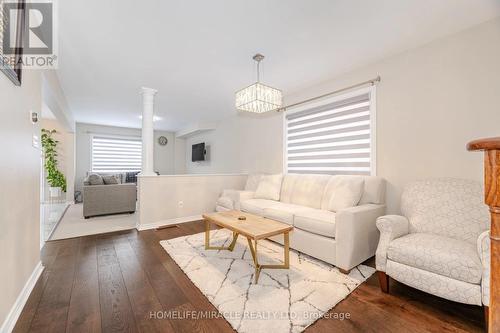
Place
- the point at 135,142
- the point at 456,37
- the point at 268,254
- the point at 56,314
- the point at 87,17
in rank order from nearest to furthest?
the point at 56,314 < the point at 87,17 < the point at 456,37 < the point at 268,254 < the point at 135,142

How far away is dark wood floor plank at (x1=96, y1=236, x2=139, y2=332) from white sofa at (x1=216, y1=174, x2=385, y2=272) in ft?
5.80

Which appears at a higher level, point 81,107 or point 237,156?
point 81,107

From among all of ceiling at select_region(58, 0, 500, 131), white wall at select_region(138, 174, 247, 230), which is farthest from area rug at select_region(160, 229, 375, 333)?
ceiling at select_region(58, 0, 500, 131)

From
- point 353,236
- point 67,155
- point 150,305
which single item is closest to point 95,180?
point 67,155

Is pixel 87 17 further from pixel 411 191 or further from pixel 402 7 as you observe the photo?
pixel 411 191

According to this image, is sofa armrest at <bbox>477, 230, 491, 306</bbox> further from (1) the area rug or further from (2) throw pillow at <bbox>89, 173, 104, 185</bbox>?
(2) throw pillow at <bbox>89, 173, 104, 185</bbox>

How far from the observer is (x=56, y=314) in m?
1.55

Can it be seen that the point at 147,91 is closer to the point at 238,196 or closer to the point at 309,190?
the point at 238,196

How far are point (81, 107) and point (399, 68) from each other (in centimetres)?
604

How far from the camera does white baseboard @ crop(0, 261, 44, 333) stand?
1.38 meters

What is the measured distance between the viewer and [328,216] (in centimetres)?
246

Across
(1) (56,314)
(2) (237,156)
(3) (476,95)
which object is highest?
(3) (476,95)

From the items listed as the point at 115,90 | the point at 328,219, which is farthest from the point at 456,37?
the point at 115,90

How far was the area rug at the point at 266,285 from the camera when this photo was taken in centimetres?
152
